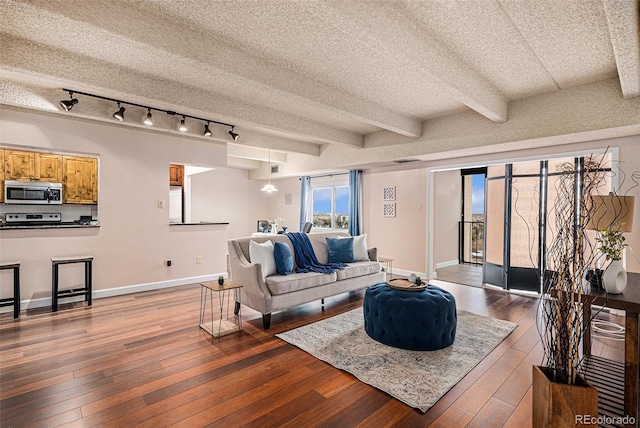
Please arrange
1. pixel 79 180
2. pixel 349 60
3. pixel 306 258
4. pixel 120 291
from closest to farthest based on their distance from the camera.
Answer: pixel 349 60, pixel 306 258, pixel 120 291, pixel 79 180

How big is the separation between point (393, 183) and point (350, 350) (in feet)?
14.1

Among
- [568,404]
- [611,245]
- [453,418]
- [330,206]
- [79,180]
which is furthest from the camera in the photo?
[330,206]

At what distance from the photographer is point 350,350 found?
2.91 metres

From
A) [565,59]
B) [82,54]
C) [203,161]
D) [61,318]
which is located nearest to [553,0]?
[565,59]

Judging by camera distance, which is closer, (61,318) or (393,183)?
(61,318)

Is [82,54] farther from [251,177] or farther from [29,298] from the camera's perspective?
[251,177]

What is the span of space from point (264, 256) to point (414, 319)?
185 cm

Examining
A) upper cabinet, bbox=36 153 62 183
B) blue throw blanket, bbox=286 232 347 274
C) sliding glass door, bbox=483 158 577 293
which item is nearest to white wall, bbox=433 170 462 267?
sliding glass door, bbox=483 158 577 293

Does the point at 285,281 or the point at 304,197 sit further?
the point at 304,197

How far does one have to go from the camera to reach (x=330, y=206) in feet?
26.9

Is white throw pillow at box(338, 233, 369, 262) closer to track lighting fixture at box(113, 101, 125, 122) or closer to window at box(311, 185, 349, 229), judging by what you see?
window at box(311, 185, 349, 229)

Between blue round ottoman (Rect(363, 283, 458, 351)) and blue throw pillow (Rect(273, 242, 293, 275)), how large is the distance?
1.21 metres

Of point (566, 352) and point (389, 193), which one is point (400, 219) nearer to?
point (389, 193)

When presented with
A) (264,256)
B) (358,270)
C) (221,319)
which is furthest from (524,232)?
(221,319)
